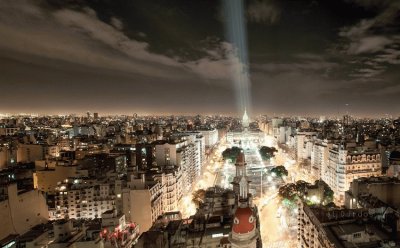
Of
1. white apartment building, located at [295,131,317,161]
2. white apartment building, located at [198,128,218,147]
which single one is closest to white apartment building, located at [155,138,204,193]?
white apartment building, located at [295,131,317,161]

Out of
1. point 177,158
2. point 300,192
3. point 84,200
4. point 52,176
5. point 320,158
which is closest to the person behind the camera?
point 300,192

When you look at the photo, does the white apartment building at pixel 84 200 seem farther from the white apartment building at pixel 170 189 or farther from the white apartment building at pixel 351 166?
the white apartment building at pixel 351 166

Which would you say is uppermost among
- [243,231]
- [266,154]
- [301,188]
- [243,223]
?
[243,223]

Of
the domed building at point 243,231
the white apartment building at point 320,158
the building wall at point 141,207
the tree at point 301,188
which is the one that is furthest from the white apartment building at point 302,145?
the domed building at point 243,231

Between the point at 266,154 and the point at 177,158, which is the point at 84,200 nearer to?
the point at 177,158

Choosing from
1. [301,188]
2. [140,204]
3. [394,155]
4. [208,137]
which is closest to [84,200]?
[140,204]

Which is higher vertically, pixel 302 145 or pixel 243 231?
pixel 243 231

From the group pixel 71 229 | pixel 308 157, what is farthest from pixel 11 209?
pixel 308 157

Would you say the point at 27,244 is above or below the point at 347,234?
below

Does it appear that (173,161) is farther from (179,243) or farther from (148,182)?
(179,243)

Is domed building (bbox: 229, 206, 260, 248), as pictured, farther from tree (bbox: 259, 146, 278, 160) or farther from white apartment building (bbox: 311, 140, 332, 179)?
tree (bbox: 259, 146, 278, 160)
